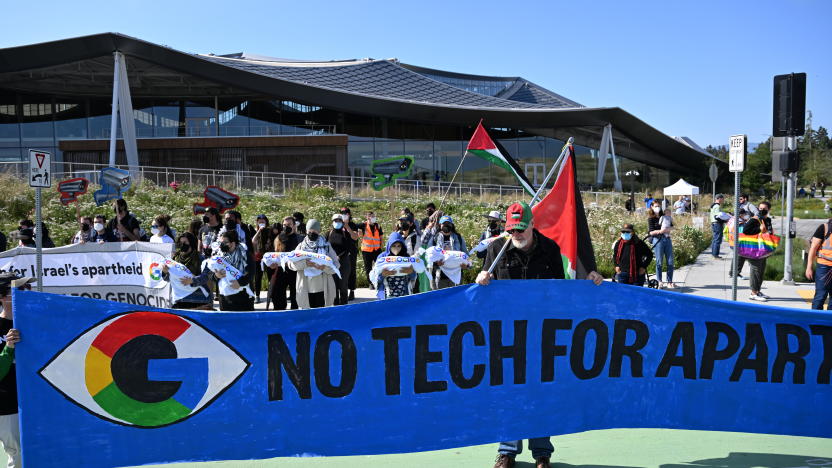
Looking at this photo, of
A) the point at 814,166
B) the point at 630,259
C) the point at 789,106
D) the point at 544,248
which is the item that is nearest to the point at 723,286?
the point at 789,106

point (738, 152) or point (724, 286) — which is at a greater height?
point (738, 152)

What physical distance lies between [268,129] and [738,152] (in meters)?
39.5

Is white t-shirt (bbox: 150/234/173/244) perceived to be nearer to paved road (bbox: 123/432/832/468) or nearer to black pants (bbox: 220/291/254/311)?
black pants (bbox: 220/291/254/311)

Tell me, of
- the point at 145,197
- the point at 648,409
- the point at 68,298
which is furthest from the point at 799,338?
the point at 145,197

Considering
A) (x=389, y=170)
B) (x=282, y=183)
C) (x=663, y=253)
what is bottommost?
(x=663, y=253)

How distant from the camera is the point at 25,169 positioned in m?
36.2

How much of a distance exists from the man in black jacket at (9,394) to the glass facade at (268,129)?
42906 millimetres

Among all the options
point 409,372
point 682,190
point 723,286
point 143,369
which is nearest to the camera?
point 143,369

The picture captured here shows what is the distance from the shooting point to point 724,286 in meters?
14.9

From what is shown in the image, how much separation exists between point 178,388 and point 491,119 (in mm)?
43717

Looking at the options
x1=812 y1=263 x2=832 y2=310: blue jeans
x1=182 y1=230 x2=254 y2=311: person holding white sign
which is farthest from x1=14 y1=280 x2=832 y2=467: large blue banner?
x1=812 y1=263 x2=832 y2=310: blue jeans

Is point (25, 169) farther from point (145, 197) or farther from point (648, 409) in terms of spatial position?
point (648, 409)

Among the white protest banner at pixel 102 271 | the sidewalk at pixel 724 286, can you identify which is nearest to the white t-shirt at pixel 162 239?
the white protest banner at pixel 102 271

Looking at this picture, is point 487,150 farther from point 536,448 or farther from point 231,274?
point 536,448
